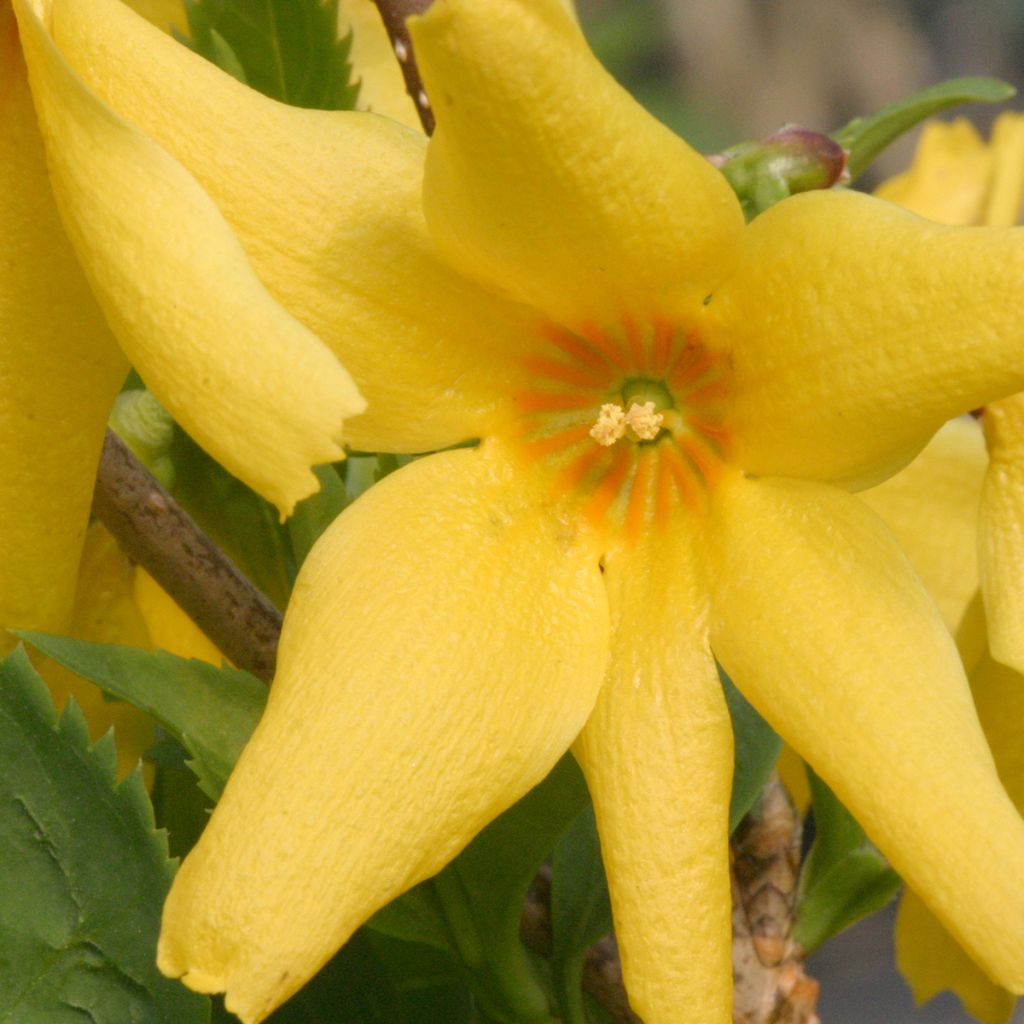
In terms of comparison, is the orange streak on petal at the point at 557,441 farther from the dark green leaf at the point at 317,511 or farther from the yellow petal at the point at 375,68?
the yellow petal at the point at 375,68

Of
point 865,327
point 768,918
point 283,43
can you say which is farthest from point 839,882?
point 283,43

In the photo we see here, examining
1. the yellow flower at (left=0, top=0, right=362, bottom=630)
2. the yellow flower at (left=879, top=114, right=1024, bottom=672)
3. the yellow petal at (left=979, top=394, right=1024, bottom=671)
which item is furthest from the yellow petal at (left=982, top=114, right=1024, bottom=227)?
the yellow flower at (left=0, top=0, right=362, bottom=630)

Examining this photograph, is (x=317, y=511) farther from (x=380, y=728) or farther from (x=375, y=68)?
(x=375, y=68)

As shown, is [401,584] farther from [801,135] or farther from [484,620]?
[801,135]

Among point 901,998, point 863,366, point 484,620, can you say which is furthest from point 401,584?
point 901,998

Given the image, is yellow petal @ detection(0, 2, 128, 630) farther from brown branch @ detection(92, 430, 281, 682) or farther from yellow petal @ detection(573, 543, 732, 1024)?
yellow petal @ detection(573, 543, 732, 1024)

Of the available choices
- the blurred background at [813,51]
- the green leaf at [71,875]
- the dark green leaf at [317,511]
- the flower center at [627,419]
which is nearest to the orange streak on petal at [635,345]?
the flower center at [627,419]
